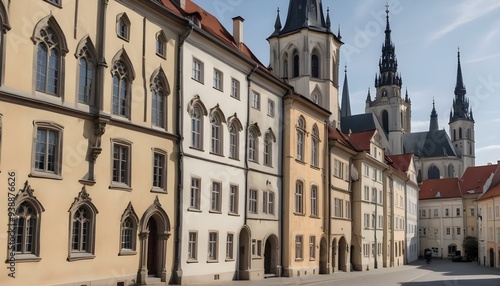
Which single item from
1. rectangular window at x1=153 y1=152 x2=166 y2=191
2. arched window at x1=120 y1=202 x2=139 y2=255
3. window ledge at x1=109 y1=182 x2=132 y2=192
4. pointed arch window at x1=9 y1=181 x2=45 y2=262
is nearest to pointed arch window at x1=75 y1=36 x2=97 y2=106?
window ledge at x1=109 y1=182 x2=132 y2=192

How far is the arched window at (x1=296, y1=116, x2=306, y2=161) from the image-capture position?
4253cm

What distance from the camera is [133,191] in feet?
85.0

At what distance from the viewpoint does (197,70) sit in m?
31.4

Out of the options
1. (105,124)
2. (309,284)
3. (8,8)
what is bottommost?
(309,284)

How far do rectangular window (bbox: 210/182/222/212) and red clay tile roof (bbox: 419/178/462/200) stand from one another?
82.0 metres

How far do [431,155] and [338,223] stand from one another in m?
102

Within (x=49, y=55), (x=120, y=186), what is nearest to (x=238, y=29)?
(x=120, y=186)

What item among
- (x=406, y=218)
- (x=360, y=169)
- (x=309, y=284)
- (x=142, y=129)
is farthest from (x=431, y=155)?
(x=142, y=129)

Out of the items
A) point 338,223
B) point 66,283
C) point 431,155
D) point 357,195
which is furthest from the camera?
point 431,155

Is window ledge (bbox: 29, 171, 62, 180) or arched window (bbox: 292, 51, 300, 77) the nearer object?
window ledge (bbox: 29, 171, 62, 180)

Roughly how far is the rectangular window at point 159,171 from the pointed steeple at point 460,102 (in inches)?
5820

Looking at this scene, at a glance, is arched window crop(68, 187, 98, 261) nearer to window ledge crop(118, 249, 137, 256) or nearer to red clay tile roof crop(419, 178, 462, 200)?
window ledge crop(118, 249, 137, 256)

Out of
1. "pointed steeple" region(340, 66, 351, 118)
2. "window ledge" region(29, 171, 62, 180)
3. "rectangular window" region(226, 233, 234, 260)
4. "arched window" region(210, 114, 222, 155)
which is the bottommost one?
"rectangular window" region(226, 233, 234, 260)

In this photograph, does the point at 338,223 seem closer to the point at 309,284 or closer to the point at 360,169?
the point at 360,169
